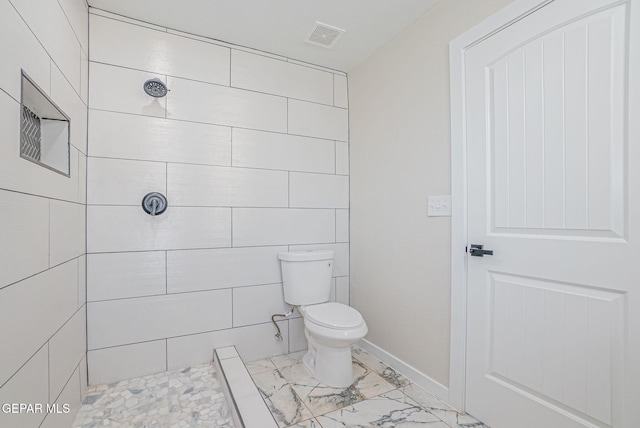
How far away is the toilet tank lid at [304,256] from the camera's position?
7.00ft

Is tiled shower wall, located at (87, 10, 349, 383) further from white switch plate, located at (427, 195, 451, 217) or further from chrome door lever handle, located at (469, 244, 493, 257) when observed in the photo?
chrome door lever handle, located at (469, 244, 493, 257)

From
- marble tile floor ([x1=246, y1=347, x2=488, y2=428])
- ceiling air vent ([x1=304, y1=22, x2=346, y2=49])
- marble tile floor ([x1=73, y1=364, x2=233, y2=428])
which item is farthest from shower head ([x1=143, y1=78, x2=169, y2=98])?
marble tile floor ([x1=246, y1=347, x2=488, y2=428])

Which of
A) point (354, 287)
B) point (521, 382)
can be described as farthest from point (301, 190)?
point (521, 382)

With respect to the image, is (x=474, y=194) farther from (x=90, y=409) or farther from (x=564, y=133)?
(x=90, y=409)

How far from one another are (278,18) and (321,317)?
1876mm

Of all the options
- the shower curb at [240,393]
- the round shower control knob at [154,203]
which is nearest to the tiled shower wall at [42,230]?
the round shower control knob at [154,203]

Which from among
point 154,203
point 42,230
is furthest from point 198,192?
point 42,230

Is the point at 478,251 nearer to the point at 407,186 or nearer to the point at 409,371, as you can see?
the point at 407,186

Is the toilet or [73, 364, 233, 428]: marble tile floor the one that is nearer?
[73, 364, 233, 428]: marble tile floor

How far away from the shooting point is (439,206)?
1.73m

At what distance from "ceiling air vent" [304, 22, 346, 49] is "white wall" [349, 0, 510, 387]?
1.13 feet

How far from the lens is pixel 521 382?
4.45 feet

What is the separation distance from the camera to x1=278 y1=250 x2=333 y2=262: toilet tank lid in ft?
7.00

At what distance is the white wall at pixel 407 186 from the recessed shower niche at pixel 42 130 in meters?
1.81
